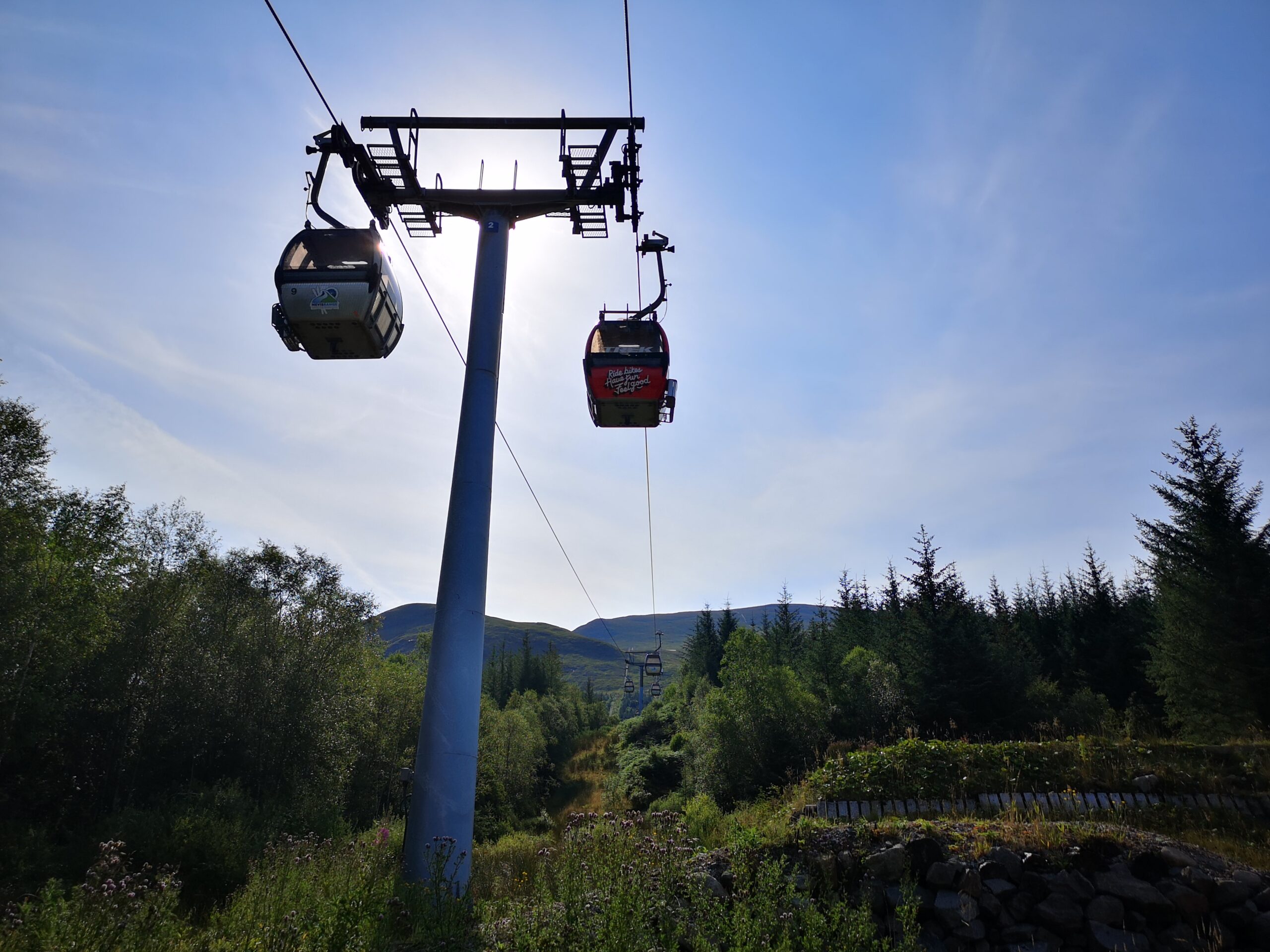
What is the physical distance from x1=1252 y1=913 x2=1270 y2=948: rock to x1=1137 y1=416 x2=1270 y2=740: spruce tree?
1705cm

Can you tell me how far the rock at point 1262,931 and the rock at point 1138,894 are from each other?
0.86 meters

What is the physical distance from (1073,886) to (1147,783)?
5127mm

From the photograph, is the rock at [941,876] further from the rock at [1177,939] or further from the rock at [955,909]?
the rock at [1177,939]

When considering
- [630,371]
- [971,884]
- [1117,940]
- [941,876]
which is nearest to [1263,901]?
[1117,940]

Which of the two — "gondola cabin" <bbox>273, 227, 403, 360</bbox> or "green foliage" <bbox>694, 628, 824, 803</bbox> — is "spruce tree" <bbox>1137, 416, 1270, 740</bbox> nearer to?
"green foliage" <bbox>694, 628, 824, 803</bbox>

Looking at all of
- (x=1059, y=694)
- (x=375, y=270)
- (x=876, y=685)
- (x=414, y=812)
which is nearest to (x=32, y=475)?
(x=375, y=270)

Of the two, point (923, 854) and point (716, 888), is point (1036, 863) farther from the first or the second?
point (716, 888)

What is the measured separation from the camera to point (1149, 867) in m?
8.44

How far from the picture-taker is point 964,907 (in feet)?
26.6

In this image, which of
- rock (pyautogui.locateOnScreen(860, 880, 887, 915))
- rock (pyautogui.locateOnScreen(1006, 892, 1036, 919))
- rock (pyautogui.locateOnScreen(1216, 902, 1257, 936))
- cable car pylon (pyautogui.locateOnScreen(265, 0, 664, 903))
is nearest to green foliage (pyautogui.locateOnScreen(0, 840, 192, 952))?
cable car pylon (pyautogui.locateOnScreen(265, 0, 664, 903))

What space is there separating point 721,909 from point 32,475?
25855mm

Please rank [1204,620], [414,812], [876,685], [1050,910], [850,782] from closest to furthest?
[414,812] → [1050,910] → [850,782] → [1204,620] → [876,685]

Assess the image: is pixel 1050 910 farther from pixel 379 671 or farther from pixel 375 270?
pixel 379 671

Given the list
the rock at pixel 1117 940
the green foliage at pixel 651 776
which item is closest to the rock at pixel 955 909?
the rock at pixel 1117 940
